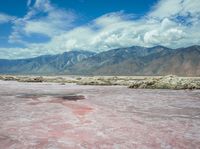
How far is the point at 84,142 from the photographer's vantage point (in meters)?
7.75

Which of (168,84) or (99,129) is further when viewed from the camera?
(168,84)

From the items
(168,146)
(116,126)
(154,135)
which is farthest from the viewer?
(116,126)

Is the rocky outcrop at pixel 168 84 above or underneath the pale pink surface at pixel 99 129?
above

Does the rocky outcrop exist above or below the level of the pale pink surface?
above

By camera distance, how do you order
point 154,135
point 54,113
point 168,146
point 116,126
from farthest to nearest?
point 54,113 < point 116,126 < point 154,135 < point 168,146

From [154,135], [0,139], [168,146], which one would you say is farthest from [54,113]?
[168,146]

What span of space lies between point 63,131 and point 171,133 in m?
3.56

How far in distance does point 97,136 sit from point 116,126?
61.2 inches

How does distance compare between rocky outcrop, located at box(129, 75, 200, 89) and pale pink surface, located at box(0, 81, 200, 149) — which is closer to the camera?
pale pink surface, located at box(0, 81, 200, 149)

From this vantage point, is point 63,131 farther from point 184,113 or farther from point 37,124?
point 184,113

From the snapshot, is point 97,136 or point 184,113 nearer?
point 97,136

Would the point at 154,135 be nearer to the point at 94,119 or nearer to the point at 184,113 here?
the point at 94,119

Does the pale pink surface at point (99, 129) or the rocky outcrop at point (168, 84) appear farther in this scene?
the rocky outcrop at point (168, 84)

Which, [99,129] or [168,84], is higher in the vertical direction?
[168,84]
